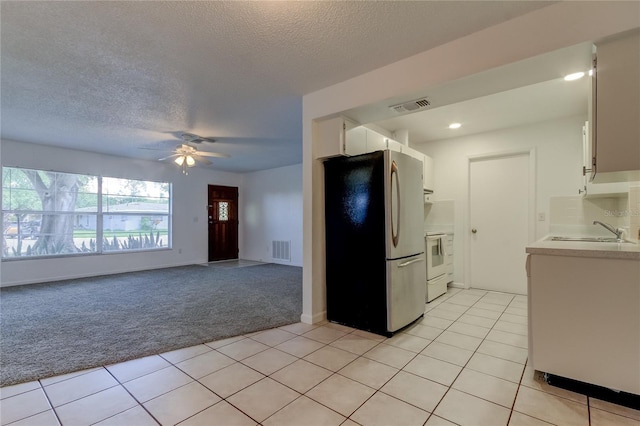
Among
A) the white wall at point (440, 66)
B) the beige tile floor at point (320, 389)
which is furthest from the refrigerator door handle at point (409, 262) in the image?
the white wall at point (440, 66)

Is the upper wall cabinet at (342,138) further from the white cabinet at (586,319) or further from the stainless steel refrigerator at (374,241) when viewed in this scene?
the white cabinet at (586,319)

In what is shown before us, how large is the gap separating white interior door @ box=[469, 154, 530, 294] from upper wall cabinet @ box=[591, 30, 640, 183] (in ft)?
8.14

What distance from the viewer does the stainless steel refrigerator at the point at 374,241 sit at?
2.63 metres

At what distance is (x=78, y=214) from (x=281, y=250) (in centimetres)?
414

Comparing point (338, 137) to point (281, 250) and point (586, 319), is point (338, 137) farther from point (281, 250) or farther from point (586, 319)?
point (281, 250)

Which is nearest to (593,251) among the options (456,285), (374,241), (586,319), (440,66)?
(586,319)

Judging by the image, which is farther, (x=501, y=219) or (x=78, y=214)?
(x=78, y=214)

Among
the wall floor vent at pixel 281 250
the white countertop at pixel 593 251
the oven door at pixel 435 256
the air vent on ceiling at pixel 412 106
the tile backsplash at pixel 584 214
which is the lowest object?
the wall floor vent at pixel 281 250

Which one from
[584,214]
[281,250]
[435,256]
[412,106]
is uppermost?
[412,106]

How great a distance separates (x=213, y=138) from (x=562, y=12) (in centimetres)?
436

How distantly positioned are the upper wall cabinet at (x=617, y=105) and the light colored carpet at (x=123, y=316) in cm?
286

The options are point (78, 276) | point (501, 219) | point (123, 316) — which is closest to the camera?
point (123, 316)

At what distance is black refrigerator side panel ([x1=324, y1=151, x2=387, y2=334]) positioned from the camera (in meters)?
2.66

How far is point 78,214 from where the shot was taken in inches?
214
